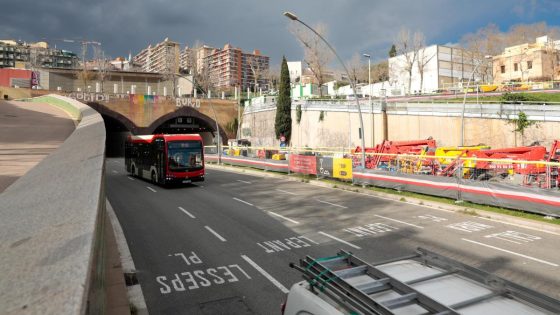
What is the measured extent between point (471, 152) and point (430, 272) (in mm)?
19959

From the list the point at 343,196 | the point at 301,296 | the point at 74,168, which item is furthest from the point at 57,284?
the point at 343,196

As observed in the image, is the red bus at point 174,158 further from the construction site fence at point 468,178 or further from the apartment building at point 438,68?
the apartment building at point 438,68

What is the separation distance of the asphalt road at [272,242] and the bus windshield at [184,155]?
176 inches

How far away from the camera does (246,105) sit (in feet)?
235

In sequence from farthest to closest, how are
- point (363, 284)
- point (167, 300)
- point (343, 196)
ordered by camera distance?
1. point (343, 196)
2. point (167, 300)
3. point (363, 284)

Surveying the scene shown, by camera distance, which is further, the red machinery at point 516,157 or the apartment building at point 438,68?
the apartment building at point 438,68

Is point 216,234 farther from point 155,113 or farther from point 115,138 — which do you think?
point 115,138

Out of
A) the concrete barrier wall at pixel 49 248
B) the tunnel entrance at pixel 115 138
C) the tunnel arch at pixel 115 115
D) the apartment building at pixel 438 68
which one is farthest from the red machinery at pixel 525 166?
the tunnel entrance at pixel 115 138

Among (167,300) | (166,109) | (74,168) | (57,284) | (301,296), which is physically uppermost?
(166,109)

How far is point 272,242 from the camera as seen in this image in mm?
12109

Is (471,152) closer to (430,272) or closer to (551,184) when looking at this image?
(551,184)

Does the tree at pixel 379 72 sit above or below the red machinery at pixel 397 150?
above

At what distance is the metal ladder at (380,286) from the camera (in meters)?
3.52

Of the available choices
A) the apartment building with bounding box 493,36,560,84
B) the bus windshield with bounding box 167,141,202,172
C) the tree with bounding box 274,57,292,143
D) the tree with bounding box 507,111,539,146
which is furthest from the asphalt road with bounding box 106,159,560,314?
the apartment building with bounding box 493,36,560,84
